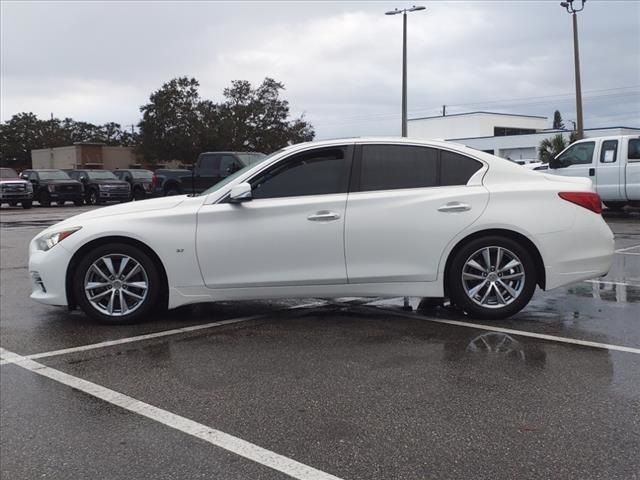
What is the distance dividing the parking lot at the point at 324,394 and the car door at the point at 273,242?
0.47m

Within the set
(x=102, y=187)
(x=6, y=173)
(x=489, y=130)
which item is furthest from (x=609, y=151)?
(x=489, y=130)

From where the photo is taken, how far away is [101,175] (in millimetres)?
33156

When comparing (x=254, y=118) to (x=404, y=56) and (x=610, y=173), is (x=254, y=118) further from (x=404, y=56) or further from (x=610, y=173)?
(x=610, y=173)

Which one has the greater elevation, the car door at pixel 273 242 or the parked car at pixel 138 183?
the parked car at pixel 138 183

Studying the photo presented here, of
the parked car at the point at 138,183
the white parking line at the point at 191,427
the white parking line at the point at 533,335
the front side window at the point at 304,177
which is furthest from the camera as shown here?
the parked car at the point at 138,183

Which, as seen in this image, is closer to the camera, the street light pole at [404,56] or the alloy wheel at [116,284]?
the alloy wheel at [116,284]

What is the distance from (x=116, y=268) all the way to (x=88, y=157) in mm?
59285

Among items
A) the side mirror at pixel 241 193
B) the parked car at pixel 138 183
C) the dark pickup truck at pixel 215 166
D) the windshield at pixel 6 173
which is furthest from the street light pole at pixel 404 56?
the side mirror at pixel 241 193

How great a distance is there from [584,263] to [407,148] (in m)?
1.88

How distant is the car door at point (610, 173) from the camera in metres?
16.0

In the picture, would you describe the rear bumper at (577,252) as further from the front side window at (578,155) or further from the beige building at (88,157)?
the beige building at (88,157)

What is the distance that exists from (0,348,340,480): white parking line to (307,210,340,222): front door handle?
2.31m

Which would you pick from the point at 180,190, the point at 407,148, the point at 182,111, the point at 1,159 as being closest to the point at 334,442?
the point at 407,148

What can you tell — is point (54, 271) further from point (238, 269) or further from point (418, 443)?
point (418, 443)
